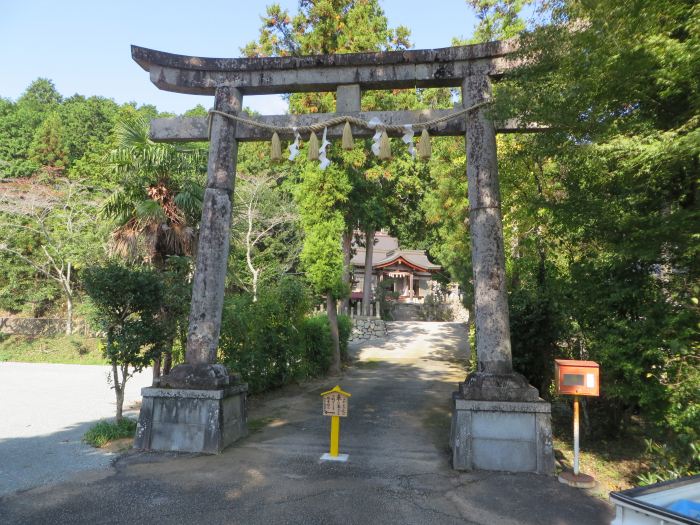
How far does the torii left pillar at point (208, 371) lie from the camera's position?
643 centimetres

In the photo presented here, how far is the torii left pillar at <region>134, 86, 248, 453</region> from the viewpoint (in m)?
6.43

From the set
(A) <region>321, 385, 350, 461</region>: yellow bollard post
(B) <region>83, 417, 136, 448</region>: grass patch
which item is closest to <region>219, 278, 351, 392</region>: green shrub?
(B) <region>83, 417, 136, 448</region>: grass patch

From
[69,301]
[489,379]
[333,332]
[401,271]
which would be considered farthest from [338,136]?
[401,271]

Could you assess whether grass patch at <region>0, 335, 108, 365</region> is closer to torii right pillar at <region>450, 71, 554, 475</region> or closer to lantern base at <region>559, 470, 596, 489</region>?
torii right pillar at <region>450, 71, 554, 475</region>

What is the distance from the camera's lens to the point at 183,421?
647 cm

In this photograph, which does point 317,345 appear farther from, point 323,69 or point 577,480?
point 577,480

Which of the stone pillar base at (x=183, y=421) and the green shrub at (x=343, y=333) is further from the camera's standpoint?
the green shrub at (x=343, y=333)

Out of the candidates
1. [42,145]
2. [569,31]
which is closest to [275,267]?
[569,31]

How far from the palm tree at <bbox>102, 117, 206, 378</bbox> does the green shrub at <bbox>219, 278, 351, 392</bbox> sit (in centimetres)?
188

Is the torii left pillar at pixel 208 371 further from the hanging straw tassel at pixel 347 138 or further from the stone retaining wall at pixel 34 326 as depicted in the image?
the stone retaining wall at pixel 34 326

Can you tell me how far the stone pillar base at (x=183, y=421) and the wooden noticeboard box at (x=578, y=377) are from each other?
174 inches

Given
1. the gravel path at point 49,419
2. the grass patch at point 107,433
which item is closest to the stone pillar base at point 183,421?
the gravel path at point 49,419

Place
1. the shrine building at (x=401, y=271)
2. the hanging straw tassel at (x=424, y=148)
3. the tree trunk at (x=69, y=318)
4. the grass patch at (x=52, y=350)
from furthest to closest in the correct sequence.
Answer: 1. the shrine building at (x=401, y=271)
2. the tree trunk at (x=69, y=318)
3. the grass patch at (x=52, y=350)
4. the hanging straw tassel at (x=424, y=148)

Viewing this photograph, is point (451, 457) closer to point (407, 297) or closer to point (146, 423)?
point (146, 423)
